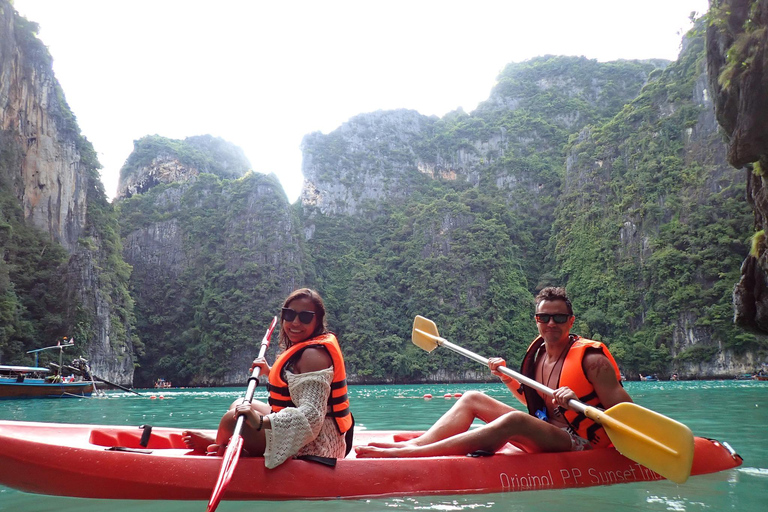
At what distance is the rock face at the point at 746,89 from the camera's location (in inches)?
284

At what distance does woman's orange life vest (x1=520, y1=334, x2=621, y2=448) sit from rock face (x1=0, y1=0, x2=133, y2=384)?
93.9 feet

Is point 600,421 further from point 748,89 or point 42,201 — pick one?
point 42,201

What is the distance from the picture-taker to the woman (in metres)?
2.64

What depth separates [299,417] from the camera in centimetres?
261

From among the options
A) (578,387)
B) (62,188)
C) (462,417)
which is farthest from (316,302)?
(62,188)

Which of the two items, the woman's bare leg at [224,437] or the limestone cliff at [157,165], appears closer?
the woman's bare leg at [224,437]

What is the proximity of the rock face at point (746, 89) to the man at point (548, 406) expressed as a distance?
6.31 m

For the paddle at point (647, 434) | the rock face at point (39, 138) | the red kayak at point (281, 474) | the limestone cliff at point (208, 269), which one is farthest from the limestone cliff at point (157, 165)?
the paddle at point (647, 434)

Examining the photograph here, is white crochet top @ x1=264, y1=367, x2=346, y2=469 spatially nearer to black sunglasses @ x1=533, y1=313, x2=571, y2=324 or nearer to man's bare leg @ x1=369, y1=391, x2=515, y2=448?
man's bare leg @ x1=369, y1=391, x2=515, y2=448

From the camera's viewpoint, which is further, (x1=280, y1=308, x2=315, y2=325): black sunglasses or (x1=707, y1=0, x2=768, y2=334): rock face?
(x1=707, y1=0, x2=768, y2=334): rock face

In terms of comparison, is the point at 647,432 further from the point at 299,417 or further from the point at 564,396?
the point at 299,417

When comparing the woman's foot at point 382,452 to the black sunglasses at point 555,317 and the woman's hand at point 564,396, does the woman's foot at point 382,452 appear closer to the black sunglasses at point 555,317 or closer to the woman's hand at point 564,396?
the woman's hand at point 564,396

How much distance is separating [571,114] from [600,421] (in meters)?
75.8

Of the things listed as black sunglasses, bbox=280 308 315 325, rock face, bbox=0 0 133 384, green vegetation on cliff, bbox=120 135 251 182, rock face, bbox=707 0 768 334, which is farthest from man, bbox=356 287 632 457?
green vegetation on cliff, bbox=120 135 251 182
